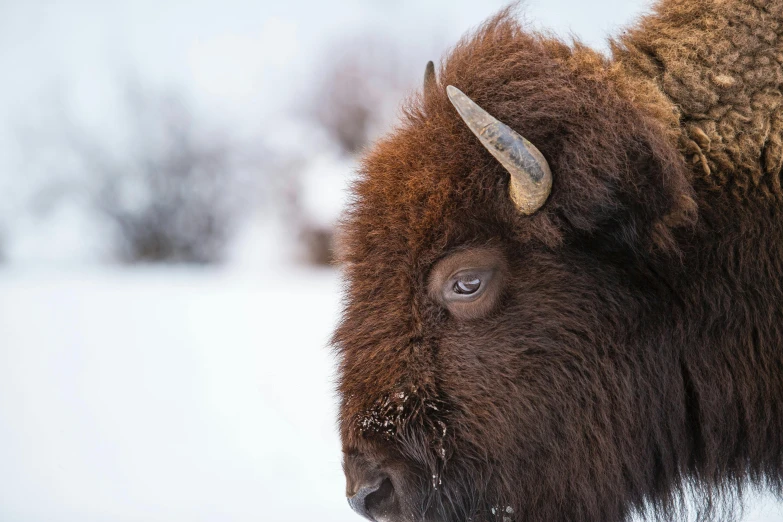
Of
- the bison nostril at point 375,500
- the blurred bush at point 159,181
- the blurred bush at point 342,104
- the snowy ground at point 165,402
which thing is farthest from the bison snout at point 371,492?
the blurred bush at point 159,181

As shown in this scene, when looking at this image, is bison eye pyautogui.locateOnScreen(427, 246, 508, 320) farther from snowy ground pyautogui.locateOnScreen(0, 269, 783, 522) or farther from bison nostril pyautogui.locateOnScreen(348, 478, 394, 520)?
snowy ground pyautogui.locateOnScreen(0, 269, 783, 522)

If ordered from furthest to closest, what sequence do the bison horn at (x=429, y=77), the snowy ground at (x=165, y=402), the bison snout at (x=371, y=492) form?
the snowy ground at (x=165, y=402) < the bison horn at (x=429, y=77) < the bison snout at (x=371, y=492)

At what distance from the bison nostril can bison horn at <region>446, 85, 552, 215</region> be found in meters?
1.08

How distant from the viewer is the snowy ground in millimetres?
4625

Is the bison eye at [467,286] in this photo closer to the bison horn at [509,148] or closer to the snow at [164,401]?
the bison horn at [509,148]

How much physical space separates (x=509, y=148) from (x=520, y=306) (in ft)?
1.84

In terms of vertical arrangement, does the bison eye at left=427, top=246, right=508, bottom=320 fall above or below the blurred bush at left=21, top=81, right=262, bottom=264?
below

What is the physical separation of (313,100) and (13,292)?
165 inches

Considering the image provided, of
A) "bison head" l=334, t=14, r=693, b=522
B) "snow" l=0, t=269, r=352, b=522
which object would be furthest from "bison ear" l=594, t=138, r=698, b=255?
"snow" l=0, t=269, r=352, b=522

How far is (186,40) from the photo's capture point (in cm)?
991

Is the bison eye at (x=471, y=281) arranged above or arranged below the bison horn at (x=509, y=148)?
below

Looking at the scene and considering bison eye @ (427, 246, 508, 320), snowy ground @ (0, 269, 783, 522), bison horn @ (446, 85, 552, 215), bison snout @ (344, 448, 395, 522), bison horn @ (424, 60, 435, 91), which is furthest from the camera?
snowy ground @ (0, 269, 783, 522)

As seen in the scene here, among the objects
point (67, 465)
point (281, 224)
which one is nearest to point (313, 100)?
point (281, 224)

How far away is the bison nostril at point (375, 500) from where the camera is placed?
258 centimetres
